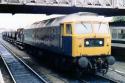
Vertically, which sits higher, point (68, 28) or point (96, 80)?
point (68, 28)

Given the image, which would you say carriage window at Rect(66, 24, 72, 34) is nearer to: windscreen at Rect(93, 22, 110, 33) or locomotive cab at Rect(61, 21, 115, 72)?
locomotive cab at Rect(61, 21, 115, 72)

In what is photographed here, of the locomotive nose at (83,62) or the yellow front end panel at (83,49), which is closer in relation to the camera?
Answer: the locomotive nose at (83,62)

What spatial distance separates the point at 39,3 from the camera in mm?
19578

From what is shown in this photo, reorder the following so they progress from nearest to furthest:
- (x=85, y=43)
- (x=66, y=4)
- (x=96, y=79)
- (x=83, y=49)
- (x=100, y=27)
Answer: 1. (x=83, y=49)
2. (x=85, y=43)
3. (x=96, y=79)
4. (x=100, y=27)
5. (x=66, y=4)

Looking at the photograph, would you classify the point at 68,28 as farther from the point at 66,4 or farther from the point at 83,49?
the point at 66,4

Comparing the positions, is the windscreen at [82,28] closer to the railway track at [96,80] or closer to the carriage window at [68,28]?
the carriage window at [68,28]

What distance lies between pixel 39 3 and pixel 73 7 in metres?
2.50

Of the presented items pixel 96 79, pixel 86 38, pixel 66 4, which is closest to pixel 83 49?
pixel 86 38

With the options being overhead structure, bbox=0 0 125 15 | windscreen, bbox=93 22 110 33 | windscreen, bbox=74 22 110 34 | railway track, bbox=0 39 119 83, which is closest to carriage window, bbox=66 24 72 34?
windscreen, bbox=74 22 110 34

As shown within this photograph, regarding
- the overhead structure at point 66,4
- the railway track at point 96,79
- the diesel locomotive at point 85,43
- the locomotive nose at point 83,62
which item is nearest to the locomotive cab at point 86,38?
the diesel locomotive at point 85,43

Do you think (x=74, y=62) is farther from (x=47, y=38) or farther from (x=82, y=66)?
(x=47, y=38)

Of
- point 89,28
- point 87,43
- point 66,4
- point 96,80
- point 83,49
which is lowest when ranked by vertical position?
point 96,80

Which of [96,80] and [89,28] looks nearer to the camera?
[96,80]

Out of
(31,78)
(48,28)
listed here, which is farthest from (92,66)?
(48,28)
